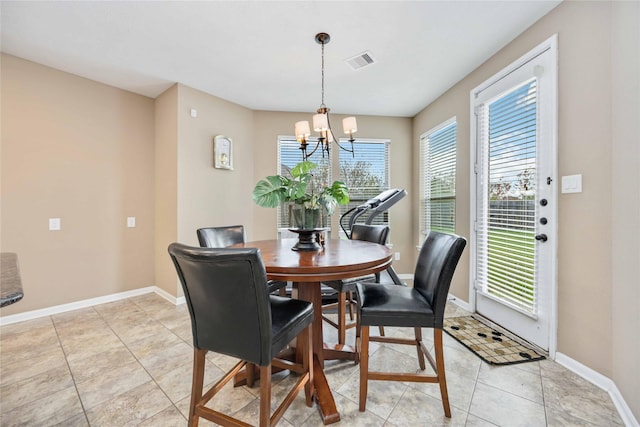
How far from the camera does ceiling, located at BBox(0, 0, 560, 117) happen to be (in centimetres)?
194

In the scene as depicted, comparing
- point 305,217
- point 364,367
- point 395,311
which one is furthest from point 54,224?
point 395,311

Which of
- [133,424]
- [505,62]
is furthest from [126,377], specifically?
[505,62]

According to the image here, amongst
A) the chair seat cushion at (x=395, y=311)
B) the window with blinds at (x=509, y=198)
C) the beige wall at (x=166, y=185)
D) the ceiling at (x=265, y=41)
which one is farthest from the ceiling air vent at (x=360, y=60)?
the chair seat cushion at (x=395, y=311)

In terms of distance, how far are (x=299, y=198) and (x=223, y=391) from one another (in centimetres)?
126

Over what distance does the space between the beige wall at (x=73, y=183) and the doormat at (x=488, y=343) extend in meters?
3.69

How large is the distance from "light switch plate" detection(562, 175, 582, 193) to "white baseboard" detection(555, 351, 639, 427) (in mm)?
1151

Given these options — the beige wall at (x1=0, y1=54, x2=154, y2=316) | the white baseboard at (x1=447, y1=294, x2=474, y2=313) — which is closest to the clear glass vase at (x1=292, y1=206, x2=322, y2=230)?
the white baseboard at (x1=447, y1=294, x2=474, y2=313)

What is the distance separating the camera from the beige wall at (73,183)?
2.60m

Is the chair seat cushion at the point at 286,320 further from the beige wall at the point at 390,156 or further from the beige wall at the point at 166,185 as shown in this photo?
the beige wall at the point at 390,156

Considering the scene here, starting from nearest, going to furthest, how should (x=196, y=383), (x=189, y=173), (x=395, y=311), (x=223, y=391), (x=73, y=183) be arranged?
(x=196, y=383) < (x=395, y=311) < (x=223, y=391) < (x=73, y=183) < (x=189, y=173)

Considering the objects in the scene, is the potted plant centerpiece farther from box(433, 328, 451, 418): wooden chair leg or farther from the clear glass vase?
box(433, 328, 451, 418): wooden chair leg

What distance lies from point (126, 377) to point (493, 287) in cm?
306

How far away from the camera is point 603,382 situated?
1.62m

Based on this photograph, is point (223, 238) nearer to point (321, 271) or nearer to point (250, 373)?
point (250, 373)
